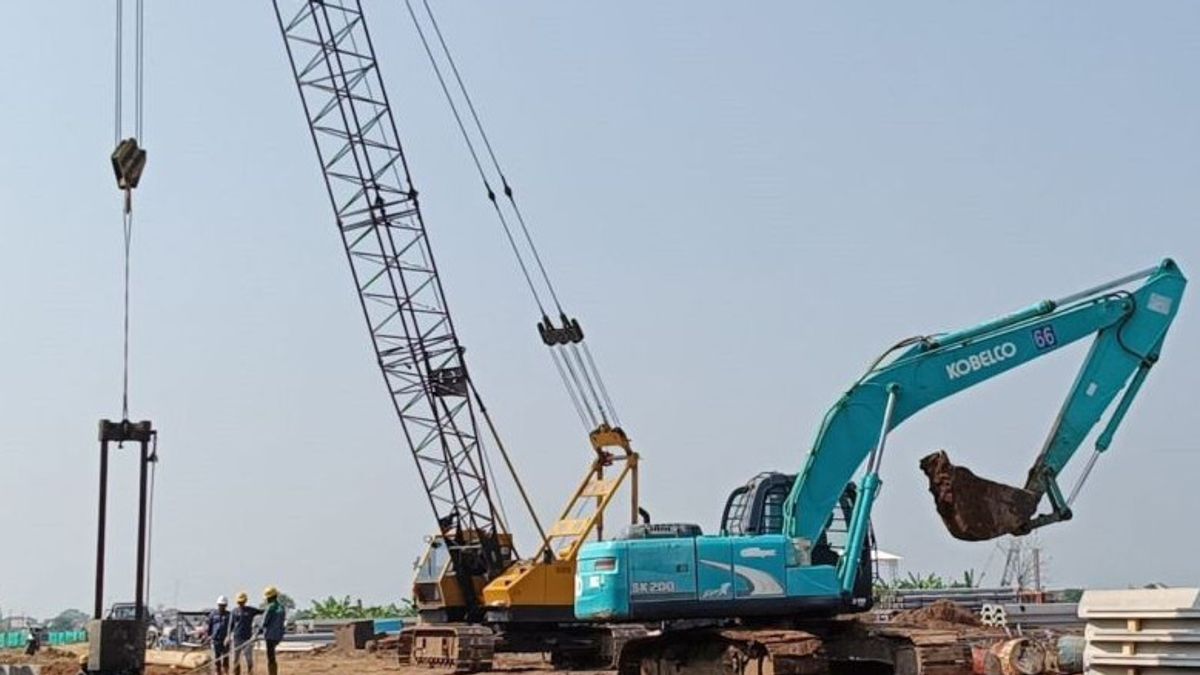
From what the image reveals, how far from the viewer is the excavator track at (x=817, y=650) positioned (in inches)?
788

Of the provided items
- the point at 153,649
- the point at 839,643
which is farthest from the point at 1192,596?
the point at 153,649

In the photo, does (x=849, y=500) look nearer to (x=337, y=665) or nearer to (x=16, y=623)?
(x=337, y=665)

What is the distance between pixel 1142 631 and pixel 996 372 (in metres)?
9.88

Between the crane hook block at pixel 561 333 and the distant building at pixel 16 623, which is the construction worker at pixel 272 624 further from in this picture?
the distant building at pixel 16 623

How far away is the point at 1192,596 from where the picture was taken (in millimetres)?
11734

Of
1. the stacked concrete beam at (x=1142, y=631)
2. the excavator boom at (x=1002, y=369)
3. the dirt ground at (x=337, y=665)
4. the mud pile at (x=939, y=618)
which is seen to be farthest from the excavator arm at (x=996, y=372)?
the dirt ground at (x=337, y=665)

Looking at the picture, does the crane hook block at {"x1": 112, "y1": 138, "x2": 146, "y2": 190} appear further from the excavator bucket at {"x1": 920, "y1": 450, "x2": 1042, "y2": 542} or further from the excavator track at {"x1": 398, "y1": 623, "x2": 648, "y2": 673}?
the excavator track at {"x1": 398, "y1": 623, "x2": 648, "y2": 673}

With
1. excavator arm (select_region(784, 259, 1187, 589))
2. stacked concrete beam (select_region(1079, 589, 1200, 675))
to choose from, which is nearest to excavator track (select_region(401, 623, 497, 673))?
excavator arm (select_region(784, 259, 1187, 589))

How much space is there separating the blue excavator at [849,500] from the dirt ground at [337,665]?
1181 cm

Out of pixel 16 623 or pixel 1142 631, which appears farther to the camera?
pixel 16 623

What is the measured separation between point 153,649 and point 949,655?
2898 cm

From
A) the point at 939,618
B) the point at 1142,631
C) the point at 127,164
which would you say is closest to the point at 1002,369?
the point at 939,618

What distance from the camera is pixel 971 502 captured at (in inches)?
778

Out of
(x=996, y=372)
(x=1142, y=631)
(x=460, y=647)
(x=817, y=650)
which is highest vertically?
(x=996, y=372)
